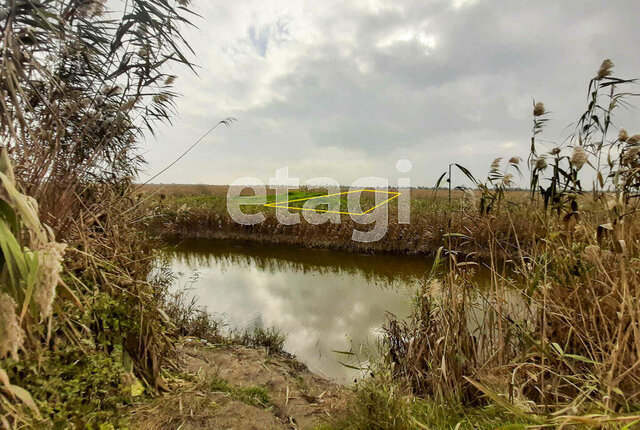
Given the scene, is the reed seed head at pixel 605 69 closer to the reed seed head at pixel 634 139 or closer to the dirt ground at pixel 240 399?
the reed seed head at pixel 634 139

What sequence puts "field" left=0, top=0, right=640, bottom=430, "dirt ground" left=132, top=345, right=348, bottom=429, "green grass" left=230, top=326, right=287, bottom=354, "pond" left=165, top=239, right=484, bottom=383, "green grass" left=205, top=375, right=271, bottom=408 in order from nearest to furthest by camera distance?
"field" left=0, top=0, right=640, bottom=430
"dirt ground" left=132, top=345, right=348, bottom=429
"green grass" left=205, top=375, right=271, bottom=408
"green grass" left=230, top=326, right=287, bottom=354
"pond" left=165, top=239, right=484, bottom=383

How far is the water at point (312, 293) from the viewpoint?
4078 mm

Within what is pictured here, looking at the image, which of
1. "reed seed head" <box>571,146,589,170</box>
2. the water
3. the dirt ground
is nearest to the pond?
the water

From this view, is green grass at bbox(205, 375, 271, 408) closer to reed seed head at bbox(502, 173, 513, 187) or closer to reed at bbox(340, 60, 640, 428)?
reed at bbox(340, 60, 640, 428)

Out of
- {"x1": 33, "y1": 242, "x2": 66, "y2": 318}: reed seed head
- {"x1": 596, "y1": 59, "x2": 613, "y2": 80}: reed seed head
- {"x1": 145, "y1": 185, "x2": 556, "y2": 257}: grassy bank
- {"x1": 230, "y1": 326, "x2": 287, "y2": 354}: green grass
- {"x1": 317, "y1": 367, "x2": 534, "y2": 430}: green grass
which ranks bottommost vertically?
{"x1": 230, "y1": 326, "x2": 287, "y2": 354}: green grass

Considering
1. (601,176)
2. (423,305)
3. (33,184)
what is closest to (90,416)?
(33,184)

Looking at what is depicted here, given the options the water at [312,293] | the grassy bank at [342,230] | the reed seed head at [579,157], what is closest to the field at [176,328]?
the reed seed head at [579,157]

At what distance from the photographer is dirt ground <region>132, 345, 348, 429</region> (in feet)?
6.36

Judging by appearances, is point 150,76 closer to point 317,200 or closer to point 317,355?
point 317,355

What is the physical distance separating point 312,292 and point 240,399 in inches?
151

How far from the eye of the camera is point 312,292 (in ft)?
20.1

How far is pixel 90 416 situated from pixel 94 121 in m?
2.15

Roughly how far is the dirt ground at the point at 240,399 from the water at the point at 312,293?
462mm

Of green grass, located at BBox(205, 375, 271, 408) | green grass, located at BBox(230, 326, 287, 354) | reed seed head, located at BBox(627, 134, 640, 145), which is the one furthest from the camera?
green grass, located at BBox(230, 326, 287, 354)
